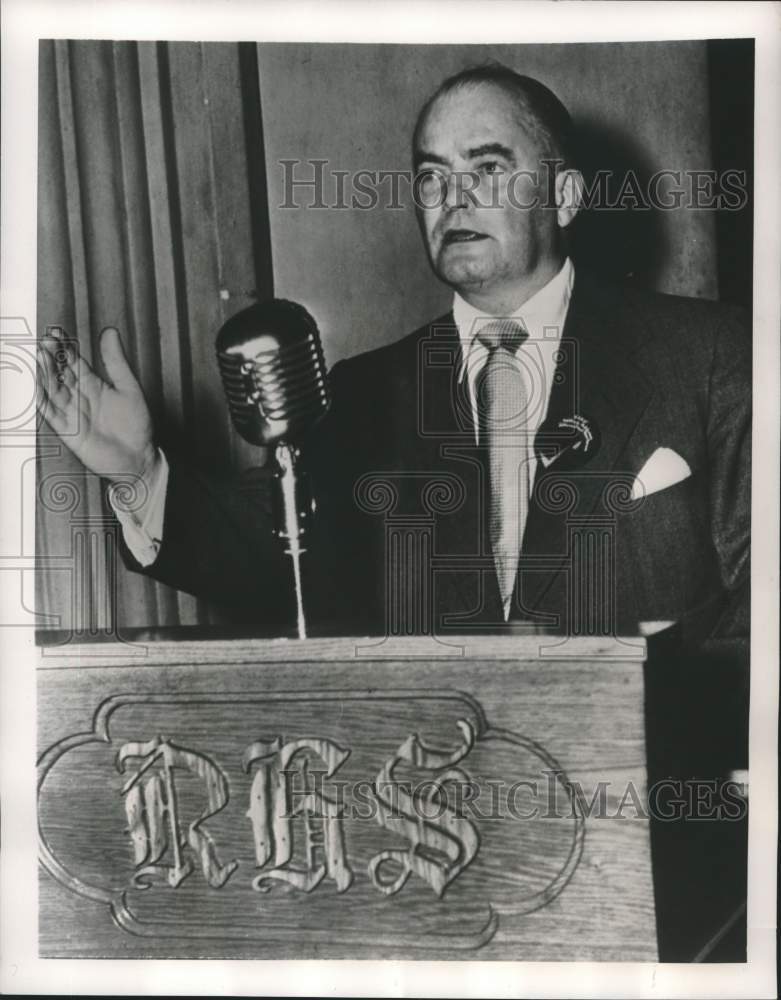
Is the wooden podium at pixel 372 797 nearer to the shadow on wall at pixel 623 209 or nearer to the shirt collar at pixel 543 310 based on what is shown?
the shirt collar at pixel 543 310

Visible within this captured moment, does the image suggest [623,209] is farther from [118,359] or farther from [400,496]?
[118,359]

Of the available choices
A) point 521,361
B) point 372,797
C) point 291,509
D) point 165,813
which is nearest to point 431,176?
point 521,361

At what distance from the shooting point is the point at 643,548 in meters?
1.45

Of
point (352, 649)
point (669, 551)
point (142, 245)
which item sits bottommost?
point (352, 649)

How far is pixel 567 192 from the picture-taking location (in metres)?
1.46

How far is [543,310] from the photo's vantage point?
147 cm

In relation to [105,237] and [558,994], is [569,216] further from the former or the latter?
[558,994]

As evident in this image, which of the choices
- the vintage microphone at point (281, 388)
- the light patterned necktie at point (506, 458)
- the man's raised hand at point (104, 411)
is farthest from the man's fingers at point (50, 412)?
the light patterned necktie at point (506, 458)

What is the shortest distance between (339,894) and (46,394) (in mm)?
910

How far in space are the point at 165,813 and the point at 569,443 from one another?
854 millimetres

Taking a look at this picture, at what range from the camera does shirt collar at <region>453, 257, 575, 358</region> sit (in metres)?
1.47

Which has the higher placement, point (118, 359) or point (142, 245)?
point (142, 245)

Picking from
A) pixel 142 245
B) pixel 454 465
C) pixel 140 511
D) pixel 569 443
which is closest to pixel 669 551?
pixel 569 443

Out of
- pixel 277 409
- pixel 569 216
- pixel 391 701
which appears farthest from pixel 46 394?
pixel 569 216
